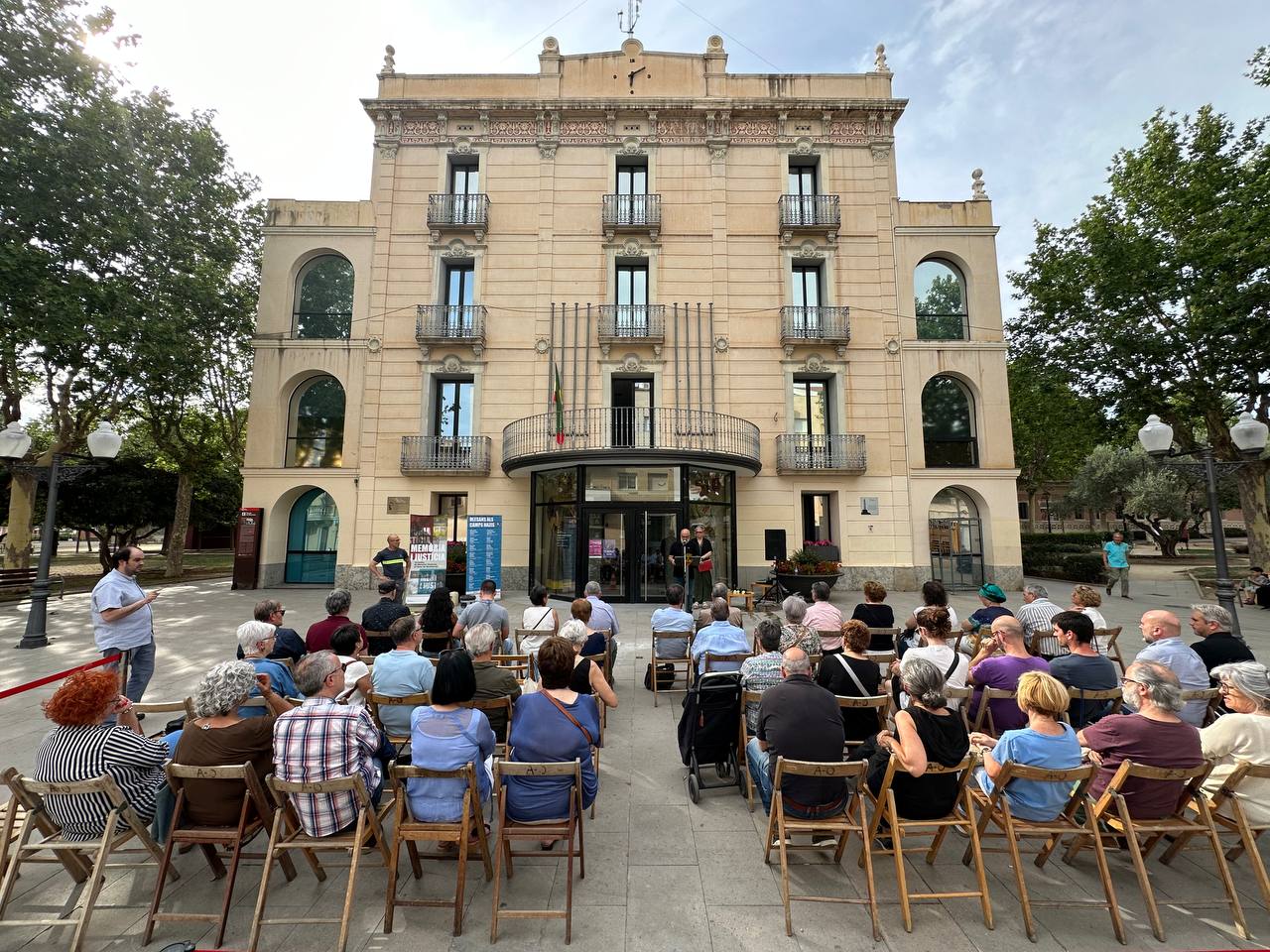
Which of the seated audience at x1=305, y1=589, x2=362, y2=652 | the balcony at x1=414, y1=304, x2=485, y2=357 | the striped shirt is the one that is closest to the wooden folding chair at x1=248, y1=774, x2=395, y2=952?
the striped shirt

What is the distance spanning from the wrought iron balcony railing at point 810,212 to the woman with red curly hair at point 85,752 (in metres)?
18.0

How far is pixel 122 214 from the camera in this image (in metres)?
14.7

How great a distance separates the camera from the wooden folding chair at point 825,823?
270cm

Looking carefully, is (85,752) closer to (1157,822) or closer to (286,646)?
(286,646)

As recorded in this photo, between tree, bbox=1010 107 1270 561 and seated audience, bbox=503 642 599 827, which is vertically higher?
tree, bbox=1010 107 1270 561

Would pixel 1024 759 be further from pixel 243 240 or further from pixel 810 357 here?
pixel 243 240

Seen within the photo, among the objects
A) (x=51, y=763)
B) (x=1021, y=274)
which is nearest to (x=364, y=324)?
(x=51, y=763)

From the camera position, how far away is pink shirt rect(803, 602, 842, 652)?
18.5 ft

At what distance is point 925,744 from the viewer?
113 inches

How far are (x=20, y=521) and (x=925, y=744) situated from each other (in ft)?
76.4

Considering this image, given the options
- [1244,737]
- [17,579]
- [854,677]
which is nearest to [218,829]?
[854,677]

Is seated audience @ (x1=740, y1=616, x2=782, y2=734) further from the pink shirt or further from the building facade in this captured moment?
the building facade

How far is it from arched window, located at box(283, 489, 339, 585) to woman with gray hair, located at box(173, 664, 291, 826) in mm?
15694

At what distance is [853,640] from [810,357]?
1383 centimetres
